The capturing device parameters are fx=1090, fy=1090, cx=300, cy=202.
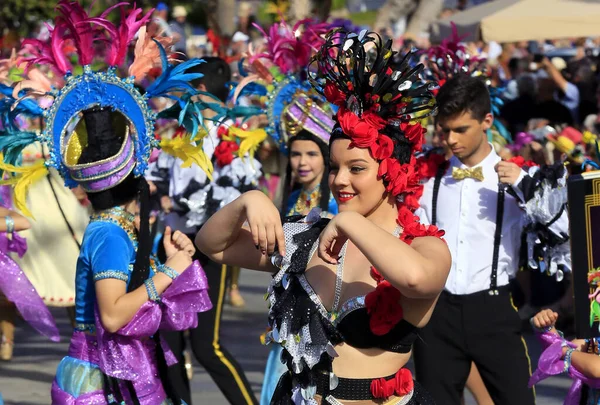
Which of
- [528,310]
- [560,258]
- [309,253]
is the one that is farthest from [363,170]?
[528,310]

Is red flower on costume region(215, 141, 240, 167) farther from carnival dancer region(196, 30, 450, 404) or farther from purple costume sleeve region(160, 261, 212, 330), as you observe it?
carnival dancer region(196, 30, 450, 404)

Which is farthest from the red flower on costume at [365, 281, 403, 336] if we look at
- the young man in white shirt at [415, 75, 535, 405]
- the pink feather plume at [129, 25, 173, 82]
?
the young man in white shirt at [415, 75, 535, 405]

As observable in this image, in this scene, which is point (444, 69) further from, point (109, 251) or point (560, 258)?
point (109, 251)

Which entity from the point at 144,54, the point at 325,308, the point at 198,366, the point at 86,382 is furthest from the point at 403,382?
the point at 198,366

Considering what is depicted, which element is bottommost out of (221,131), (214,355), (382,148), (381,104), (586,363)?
(214,355)

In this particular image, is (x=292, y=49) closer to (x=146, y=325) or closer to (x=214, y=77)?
(x=214, y=77)

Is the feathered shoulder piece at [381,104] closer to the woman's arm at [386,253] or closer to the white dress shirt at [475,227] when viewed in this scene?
the woman's arm at [386,253]

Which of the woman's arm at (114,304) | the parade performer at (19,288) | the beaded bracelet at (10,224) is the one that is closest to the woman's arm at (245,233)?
the woman's arm at (114,304)

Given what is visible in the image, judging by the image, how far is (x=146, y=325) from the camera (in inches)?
175

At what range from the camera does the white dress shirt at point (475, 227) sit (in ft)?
18.1

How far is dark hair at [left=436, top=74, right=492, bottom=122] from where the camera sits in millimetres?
5562

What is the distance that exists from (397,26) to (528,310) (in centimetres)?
1618

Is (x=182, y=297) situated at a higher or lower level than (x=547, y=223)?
lower

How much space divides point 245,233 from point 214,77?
375 cm
